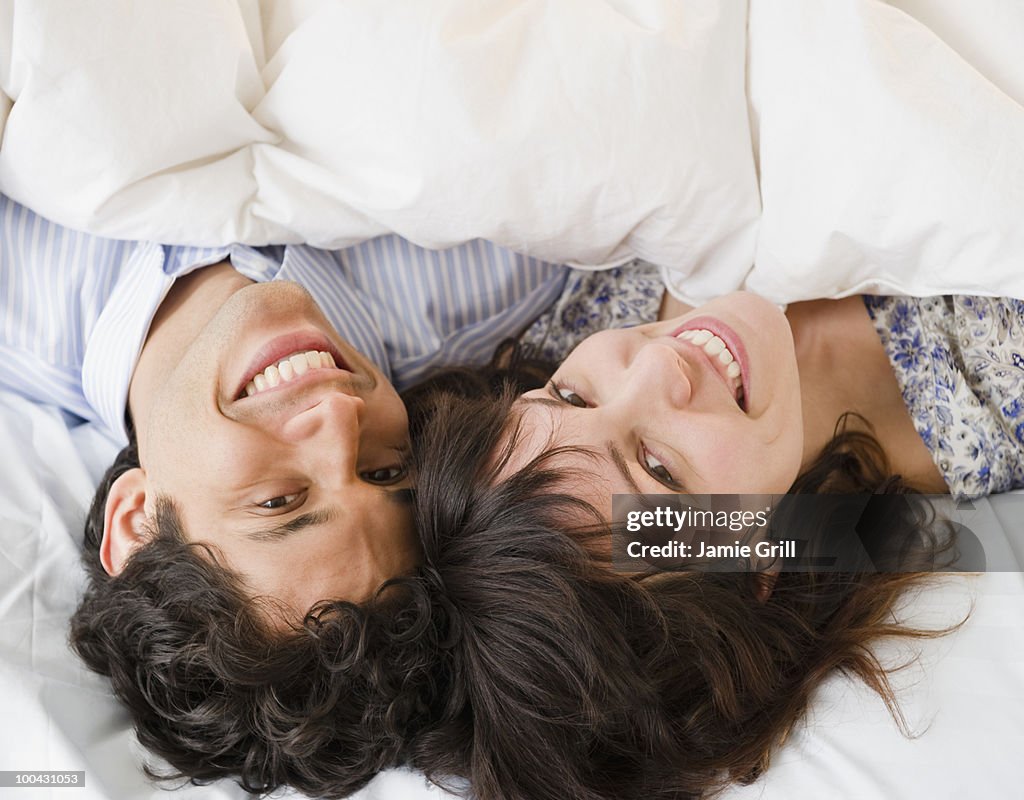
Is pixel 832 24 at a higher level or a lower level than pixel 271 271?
higher

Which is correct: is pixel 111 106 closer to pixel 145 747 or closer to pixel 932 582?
pixel 145 747

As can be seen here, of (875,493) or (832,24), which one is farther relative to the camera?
(875,493)

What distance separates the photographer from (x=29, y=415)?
136cm

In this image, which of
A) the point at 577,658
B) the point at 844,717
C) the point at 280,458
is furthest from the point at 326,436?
the point at 844,717

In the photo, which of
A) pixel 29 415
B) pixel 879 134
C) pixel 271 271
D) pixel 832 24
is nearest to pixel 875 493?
pixel 879 134

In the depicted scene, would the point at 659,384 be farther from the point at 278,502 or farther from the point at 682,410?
the point at 278,502

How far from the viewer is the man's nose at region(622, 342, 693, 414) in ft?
3.37

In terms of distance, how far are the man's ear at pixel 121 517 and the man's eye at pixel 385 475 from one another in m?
0.29

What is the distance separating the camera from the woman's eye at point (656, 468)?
103cm

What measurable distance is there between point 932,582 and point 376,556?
69cm

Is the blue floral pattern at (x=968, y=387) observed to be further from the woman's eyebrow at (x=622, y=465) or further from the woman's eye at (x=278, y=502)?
the woman's eye at (x=278, y=502)

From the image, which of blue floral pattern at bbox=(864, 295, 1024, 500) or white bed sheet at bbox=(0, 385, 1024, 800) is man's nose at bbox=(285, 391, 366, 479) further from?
blue floral pattern at bbox=(864, 295, 1024, 500)

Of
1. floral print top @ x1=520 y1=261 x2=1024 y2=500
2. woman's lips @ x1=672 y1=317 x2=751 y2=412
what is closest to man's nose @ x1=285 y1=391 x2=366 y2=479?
woman's lips @ x1=672 y1=317 x2=751 y2=412

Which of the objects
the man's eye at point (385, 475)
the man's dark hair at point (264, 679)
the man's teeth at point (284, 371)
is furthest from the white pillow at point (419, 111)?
the man's dark hair at point (264, 679)
